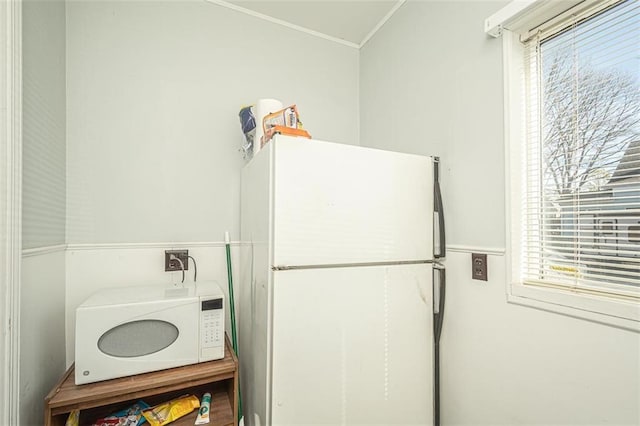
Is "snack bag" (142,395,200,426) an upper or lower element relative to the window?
lower

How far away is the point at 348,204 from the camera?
1275mm

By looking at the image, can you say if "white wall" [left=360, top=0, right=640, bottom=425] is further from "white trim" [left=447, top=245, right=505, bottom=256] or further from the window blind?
the window blind

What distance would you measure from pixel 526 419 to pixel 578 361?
0.35 metres

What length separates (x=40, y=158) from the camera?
4.26 feet

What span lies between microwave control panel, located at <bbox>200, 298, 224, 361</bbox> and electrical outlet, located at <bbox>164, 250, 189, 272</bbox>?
19.6 inches

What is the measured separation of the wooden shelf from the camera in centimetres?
112

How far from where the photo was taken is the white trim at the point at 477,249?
1.27m

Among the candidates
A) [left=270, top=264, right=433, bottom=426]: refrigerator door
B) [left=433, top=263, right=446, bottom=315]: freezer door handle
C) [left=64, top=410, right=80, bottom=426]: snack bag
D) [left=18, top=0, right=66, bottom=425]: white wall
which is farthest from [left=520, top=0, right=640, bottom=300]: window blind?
[left=18, top=0, right=66, bottom=425]: white wall

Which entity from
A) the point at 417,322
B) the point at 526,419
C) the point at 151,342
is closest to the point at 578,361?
the point at 526,419

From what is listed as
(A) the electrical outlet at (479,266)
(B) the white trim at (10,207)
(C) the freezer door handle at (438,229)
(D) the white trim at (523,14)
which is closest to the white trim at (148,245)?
(B) the white trim at (10,207)

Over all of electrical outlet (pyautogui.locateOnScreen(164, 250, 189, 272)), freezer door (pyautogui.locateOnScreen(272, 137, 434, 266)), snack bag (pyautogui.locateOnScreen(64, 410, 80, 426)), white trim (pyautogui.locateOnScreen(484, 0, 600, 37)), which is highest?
white trim (pyautogui.locateOnScreen(484, 0, 600, 37))

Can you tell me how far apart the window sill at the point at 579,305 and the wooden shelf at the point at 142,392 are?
4.20ft

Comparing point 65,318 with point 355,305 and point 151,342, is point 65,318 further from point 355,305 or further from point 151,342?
point 355,305

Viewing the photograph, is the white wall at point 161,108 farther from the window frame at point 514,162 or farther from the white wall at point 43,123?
the window frame at point 514,162
